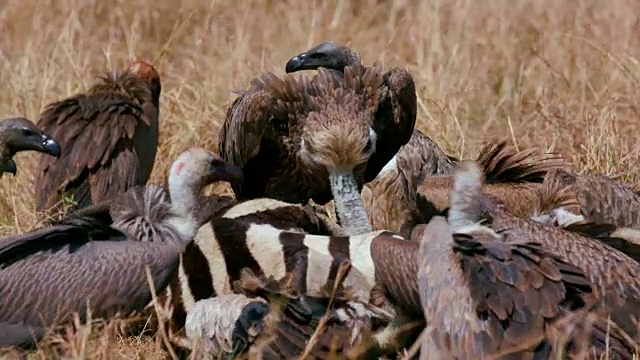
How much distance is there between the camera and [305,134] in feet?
22.4

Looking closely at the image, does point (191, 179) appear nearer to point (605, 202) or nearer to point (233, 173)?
point (233, 173)

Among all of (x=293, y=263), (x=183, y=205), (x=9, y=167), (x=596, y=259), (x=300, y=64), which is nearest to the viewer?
(x=596, y=259)

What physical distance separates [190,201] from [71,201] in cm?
107

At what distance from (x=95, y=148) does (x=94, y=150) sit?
13 mm

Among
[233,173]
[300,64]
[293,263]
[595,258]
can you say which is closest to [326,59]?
[300,64]

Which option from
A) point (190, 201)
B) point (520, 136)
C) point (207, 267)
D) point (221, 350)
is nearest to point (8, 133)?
point (190, 201)

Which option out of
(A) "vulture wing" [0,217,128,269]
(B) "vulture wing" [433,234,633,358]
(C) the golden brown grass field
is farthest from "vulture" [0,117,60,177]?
(B) "vulture wing" [433,234,633,358]

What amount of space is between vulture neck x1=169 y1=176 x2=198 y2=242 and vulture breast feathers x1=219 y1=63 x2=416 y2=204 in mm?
612

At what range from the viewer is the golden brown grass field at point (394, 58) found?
26.9 feet

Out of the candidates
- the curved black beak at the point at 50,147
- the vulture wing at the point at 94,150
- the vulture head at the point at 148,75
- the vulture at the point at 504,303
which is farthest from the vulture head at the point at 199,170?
the vulture head at the point at 148,75

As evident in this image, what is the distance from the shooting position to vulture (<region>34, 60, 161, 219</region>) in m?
7.57

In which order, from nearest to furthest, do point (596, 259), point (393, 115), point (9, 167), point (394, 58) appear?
point (596, 259)
point (393, 115)
point (9, 167)
point (394, 58)

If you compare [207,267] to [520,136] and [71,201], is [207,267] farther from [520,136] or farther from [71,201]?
[520,136]

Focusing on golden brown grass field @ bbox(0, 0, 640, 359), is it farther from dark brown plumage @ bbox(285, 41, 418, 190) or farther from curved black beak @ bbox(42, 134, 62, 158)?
dark brown plumage @ bbox(285, 41, 418, 190)
